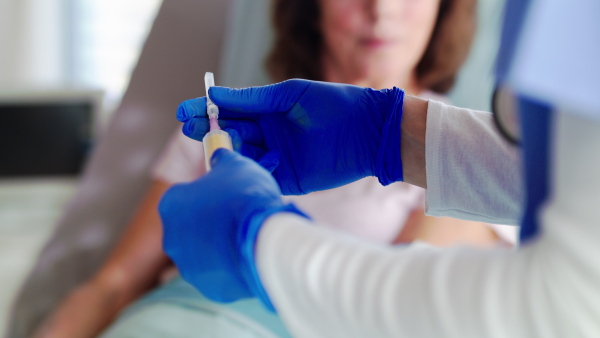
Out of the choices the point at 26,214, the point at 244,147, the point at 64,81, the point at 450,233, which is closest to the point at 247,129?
the point at 244,147

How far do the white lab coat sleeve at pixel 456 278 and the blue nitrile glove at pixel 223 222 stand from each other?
0.6 inches

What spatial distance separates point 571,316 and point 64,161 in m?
1.49

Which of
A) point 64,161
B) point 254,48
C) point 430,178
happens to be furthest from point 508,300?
point 64,161

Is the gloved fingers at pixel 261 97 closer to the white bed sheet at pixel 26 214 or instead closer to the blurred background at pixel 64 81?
the blurred background at pixel 64 81

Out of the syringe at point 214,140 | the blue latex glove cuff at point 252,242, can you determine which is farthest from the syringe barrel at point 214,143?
the blue latex glove cuff at point 252,242

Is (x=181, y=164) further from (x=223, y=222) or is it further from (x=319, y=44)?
(x=223, y=222)

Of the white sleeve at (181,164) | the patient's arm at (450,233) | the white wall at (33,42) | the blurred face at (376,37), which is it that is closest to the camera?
the blurred face at (376,37)

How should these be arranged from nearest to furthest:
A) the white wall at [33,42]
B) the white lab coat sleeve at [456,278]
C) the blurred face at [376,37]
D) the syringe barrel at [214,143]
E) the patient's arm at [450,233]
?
1. the white lab coat sleeve at [456,278]
2. the syringe barrel at [214,143]
3. the blurred face at [376,37]
4. the patient's arm at [450,233]
5. the white wall at [33,42]

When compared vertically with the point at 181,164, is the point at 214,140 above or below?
above

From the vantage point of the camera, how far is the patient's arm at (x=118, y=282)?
32.3 inches

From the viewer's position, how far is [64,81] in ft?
6.66

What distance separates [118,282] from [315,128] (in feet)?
1.78

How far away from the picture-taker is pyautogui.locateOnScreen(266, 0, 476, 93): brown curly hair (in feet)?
2.63

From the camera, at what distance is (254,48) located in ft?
3.15
